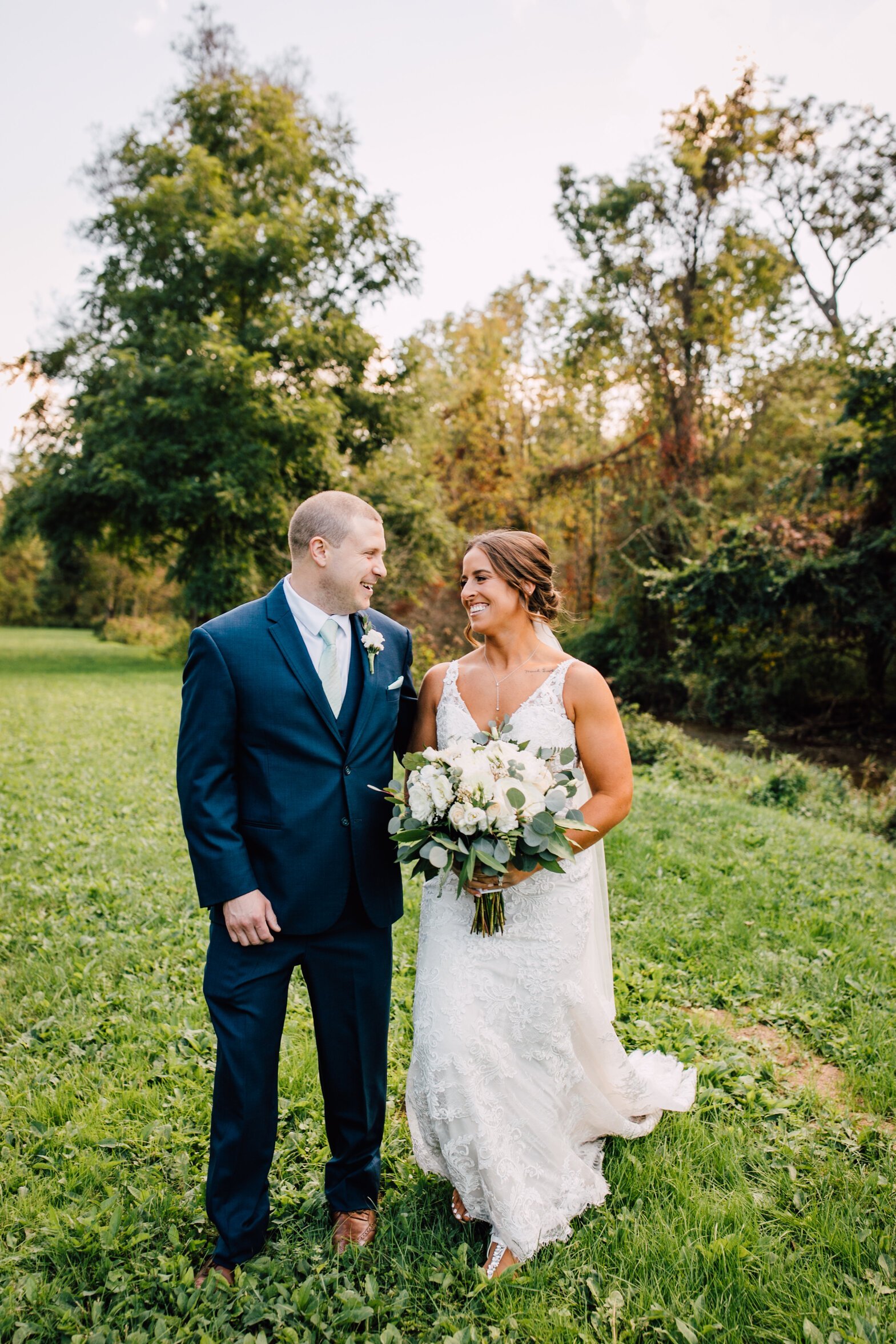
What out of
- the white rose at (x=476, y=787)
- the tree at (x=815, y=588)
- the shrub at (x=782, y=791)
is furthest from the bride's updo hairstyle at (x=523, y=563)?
the tree at (x=815, y=588)

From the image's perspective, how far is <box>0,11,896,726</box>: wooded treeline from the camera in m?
19.8

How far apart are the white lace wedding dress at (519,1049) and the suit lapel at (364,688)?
426mm

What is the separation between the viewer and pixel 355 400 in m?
23.7

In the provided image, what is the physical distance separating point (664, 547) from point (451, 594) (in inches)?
390

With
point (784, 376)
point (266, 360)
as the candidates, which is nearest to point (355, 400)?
point (266, 360)

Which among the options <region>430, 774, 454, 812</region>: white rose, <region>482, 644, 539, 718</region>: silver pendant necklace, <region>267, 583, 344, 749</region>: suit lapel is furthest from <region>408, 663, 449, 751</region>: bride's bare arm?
<region>430, 774, 454, 812</region>: white rose

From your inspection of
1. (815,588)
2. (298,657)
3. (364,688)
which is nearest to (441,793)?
(364,688)

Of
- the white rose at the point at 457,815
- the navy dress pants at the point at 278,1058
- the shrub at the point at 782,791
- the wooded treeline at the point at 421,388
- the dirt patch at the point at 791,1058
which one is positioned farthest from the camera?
the wooded treeline at the point at 421,388

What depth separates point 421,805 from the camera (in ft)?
8.36

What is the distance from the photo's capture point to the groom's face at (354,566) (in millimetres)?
2693

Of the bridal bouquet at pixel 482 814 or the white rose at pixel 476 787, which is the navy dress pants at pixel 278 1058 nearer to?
the bridal bouquet at pixel 482 814

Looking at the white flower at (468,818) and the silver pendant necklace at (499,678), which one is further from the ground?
the silver pendant necklace at (499,678)

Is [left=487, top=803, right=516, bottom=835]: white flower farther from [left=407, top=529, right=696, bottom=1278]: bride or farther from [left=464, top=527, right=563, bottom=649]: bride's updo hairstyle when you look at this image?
[left=464, top=527, right=563, bottom=649]: bride's updo hairstyle

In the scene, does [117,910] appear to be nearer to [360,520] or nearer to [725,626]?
[360,520]
